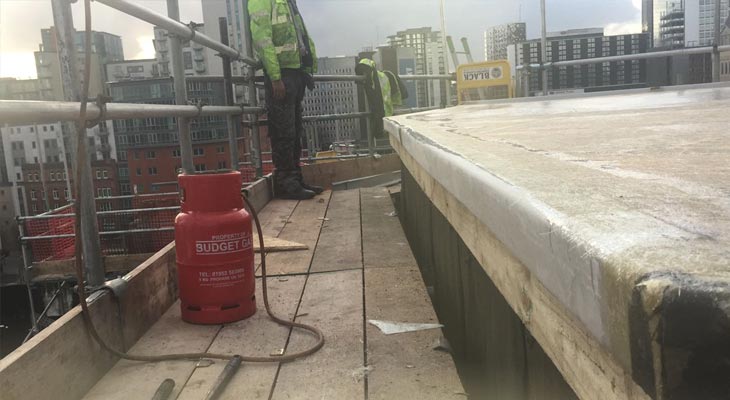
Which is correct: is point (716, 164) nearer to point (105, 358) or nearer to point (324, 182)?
point (105, 358)

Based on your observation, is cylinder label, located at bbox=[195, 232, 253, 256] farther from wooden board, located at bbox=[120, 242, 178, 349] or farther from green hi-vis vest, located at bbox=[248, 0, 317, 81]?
green hi-vis vest, located at bbox=[248, 0, 317, 81]

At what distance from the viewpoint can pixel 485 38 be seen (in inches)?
656

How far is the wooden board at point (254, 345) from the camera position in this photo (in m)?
1.79

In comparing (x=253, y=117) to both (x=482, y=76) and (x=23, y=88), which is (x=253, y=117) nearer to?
(x=23, y=88)

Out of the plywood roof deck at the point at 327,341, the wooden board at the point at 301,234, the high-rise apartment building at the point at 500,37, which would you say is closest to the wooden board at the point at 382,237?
the plywood roof deck at the point at 327,341

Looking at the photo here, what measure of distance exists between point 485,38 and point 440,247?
1445 centimetres

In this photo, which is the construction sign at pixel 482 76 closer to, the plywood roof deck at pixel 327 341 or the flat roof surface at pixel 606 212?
the plywood roof deck at pixel 327 341

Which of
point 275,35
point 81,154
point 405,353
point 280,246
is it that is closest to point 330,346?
point 405,353

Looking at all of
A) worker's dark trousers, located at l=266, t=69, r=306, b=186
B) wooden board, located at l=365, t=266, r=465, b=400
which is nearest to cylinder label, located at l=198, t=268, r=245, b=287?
wooden board, located at l=365, t=266, r=465, b=400

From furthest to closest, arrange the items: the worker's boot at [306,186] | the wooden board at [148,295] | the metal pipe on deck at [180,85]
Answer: the worker's boot at [306,186] < the metal pipe on deck at [180,85] < the wooden board at [148,295]

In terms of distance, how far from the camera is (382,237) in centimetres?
377

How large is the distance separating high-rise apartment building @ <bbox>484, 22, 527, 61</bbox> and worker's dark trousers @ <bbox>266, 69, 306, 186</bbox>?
36.1 feet

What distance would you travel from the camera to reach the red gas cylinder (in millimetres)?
2322

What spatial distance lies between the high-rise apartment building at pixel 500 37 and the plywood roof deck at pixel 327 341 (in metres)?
13.5
